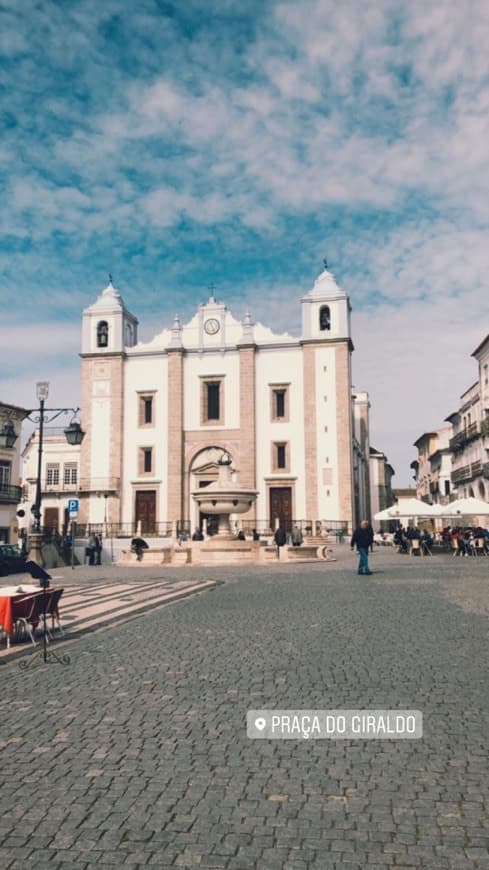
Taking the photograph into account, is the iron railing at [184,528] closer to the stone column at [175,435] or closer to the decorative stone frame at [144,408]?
the stone column at [175,435]

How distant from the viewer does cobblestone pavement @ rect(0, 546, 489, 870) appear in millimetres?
3443

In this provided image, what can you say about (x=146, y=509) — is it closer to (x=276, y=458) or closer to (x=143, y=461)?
(x=143, y=461)

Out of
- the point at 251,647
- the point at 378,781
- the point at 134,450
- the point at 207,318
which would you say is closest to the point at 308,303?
the point at 207,318

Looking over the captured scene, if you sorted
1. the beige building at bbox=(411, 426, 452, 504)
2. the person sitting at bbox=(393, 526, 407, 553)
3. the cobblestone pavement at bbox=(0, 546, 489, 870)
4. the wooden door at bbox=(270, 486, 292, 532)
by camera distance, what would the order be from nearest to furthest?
the cobblestone pavement at bbox=(0, 546, 489, 870), the person sitting at bbox=(393, 526, 407, 553), the wooden door at bbox=(270, 486, 292, 532), the beige building at bbox=(411, 426, 452, 504)

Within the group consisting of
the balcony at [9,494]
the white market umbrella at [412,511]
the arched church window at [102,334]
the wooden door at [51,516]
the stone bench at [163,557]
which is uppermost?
the arched church window at [102,334]

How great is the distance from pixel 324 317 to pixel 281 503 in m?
11.7

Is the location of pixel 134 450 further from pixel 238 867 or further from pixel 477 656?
pixel 238 867

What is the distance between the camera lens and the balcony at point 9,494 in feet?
144

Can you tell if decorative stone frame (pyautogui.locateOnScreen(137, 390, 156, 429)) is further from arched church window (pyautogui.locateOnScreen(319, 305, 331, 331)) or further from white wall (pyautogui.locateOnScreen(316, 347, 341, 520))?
arched church window (pyautogui.locateOnScreen(319, 305, 331, 331))

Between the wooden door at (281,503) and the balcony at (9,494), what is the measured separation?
49.3 ft

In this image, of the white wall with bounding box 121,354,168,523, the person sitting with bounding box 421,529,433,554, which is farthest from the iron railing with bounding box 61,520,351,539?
the person sitting with bounding box 421,529,433,554

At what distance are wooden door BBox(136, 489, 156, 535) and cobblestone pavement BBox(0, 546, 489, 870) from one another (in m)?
35.9

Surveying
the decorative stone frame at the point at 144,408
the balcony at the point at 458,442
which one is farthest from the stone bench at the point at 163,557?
the balcony at the point at 458,442

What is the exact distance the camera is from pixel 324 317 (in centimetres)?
4612
